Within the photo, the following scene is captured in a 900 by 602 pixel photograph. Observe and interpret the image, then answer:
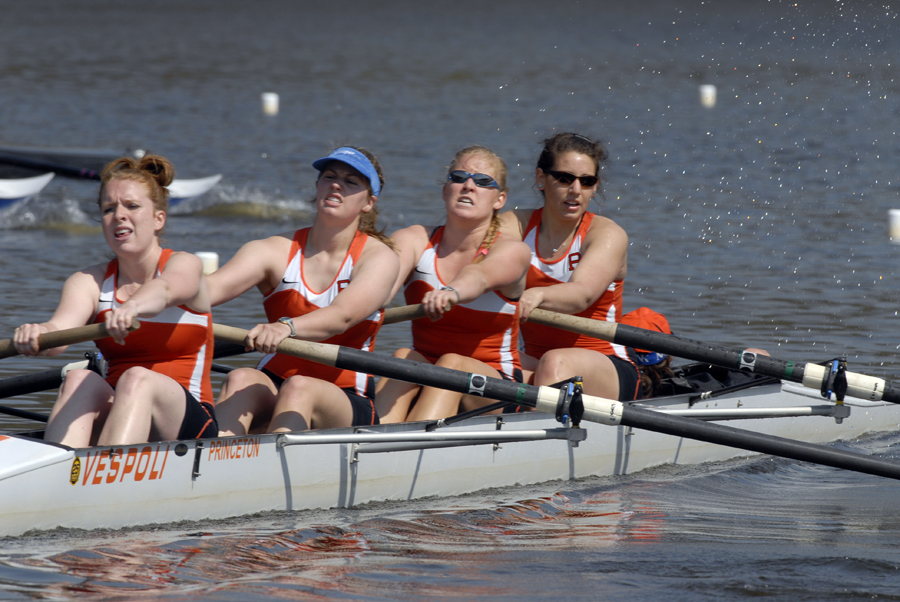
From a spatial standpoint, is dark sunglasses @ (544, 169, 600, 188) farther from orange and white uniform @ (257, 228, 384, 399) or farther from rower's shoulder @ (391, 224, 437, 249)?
orange and white uniform @ (257, 228, 384, 399)

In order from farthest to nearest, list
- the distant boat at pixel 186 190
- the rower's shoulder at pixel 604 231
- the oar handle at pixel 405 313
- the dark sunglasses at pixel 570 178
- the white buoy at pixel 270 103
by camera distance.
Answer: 1. the white buoy at pixel 270 103
2. the distant boat at pixel 186 190
3. the rower's shoulder at pixel 604 231
4. the dark sunglasses at pixel 570 178
5. the oar handle at pixel 405 313

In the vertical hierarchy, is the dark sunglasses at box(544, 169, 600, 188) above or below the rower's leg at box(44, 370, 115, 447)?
above

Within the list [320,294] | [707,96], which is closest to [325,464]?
[320,294]

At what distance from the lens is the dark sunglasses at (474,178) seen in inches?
205

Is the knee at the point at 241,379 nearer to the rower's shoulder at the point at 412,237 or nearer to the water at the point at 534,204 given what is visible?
the water at the point at 534,204

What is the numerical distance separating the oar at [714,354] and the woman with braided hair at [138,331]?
3.74 feet

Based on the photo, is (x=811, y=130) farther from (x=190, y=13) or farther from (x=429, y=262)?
(x=190, y=13)

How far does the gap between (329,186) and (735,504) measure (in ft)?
8.00

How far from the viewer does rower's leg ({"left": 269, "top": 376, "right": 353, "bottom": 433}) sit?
15.2ft

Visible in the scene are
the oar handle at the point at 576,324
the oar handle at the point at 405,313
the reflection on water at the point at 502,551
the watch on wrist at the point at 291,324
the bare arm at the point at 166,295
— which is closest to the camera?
the reflection on water at the point at 502,551

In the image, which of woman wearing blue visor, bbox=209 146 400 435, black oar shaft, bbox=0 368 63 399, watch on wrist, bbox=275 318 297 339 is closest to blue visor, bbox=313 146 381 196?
woman wearing blue visor, bbox=209 146 400 435

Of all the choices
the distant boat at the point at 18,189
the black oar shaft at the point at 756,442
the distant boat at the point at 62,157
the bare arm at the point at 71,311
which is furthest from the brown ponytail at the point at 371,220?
the distant boat at the point at 62,157

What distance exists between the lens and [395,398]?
5.26 m

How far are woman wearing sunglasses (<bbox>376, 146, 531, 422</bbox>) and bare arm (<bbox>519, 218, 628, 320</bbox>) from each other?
0.68ft
